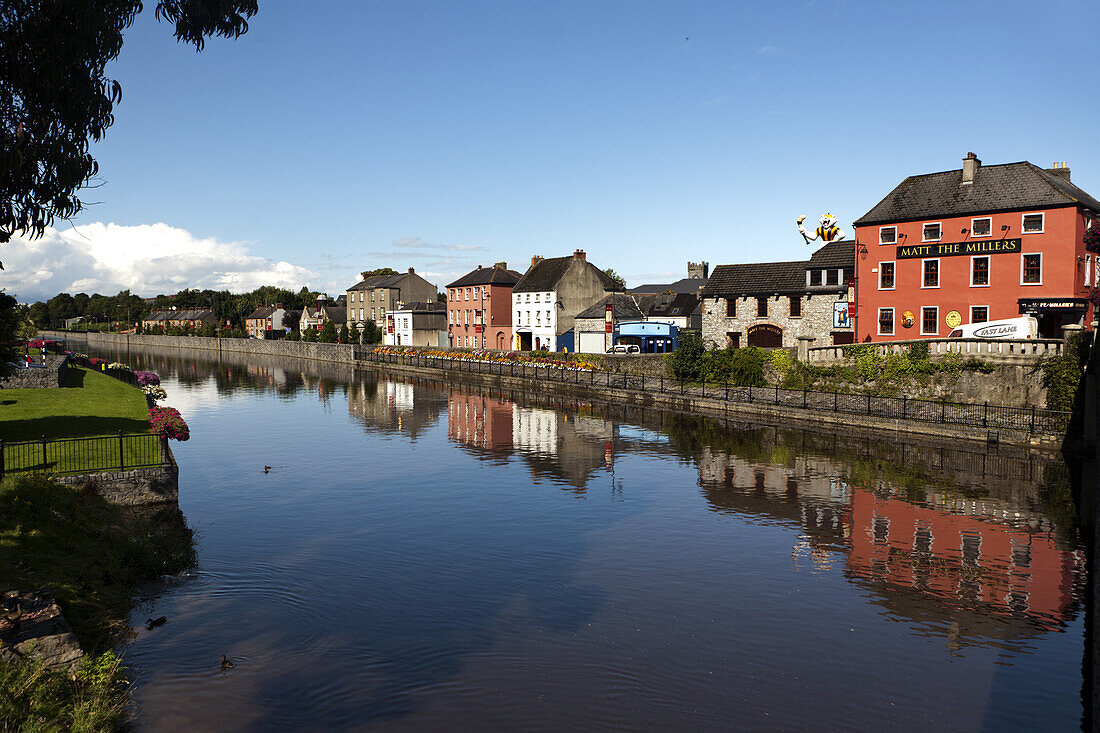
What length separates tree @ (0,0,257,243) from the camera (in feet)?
37.4

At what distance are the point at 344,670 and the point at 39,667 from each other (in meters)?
4.22

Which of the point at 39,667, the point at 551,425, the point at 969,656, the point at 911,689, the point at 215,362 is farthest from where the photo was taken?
the point at 215,362

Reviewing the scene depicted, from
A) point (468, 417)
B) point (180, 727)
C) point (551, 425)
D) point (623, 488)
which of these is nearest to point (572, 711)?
point (180, 727)

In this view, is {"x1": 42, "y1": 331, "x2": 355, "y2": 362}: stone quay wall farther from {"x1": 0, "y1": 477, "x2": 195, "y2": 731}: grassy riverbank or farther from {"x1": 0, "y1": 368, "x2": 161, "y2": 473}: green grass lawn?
{"x1": 0, "y1": 477, "x2": 195, "y2": 731}: grassy riverbank

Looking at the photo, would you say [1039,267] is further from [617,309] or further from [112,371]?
[112,371]

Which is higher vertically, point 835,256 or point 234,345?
point 835,256

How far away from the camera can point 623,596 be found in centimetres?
1544

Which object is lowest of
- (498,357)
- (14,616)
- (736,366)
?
(14,616)

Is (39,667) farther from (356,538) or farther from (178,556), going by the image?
(356,538)

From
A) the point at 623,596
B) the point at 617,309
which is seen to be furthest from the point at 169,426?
the point at 617,309

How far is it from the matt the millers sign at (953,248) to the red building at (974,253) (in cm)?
6

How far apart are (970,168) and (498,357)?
4368 cm

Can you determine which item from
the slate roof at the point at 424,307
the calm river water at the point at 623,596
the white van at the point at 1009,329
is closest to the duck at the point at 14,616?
the calm river water at the point at 623,596

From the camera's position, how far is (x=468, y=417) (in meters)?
44.8
